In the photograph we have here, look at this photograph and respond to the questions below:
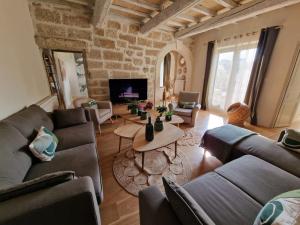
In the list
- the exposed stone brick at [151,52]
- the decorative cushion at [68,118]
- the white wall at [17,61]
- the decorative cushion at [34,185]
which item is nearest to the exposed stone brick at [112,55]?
the exposed stone brick at [151,52]

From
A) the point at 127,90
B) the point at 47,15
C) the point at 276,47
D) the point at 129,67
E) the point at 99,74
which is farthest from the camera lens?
the point at 129,67

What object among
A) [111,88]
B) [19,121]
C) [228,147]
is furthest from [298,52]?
[19,121]

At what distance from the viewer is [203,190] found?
1.10 metres

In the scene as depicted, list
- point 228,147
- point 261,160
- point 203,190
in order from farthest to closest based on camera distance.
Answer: point 228,147 < point 261,160 < point 203,190

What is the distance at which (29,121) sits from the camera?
1655 millimetres

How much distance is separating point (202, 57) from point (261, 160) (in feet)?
13.5

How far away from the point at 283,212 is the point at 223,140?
1.23m

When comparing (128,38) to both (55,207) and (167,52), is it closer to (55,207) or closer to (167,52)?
(167,52)

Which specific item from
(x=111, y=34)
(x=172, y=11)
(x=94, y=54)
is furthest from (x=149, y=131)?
(x=111, y=34)

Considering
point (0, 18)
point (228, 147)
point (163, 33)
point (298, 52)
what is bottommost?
point (228, 147)

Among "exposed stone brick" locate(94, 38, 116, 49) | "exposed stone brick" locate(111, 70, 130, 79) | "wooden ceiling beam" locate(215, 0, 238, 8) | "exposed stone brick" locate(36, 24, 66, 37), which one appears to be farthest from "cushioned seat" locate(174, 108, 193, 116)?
"exposed stone brick" locate(36, 24, 66, 37)

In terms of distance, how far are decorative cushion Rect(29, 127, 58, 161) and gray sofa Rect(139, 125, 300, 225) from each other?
1.13 m

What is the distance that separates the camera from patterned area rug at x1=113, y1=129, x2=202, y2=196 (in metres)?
1.71

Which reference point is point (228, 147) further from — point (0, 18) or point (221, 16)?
point (0, 18)
